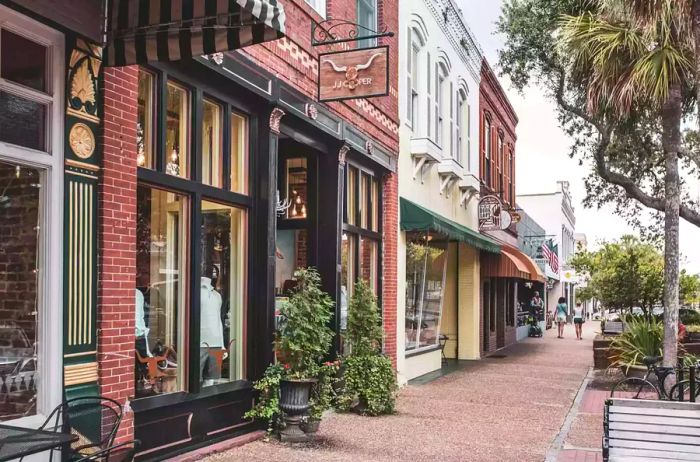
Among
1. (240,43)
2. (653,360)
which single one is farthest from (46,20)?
(653,360)

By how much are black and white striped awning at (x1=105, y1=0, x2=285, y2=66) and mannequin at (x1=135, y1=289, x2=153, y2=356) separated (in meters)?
2.20

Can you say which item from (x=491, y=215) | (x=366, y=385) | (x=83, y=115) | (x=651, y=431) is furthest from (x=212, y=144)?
(x=491, y=215)

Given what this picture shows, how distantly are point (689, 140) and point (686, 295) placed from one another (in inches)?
329

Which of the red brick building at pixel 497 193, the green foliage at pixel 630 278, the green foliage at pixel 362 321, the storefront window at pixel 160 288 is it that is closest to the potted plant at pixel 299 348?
the storefront window at pixel 160 288

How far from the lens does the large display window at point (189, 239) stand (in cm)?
685

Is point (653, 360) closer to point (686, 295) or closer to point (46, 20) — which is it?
point (46, 20)

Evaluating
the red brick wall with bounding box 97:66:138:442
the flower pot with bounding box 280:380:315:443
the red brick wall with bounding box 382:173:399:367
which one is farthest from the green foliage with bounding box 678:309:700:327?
the red brick wall with bounding box 97:66:138:442

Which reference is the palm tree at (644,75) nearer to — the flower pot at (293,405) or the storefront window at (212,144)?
the storefront window at (212,144)

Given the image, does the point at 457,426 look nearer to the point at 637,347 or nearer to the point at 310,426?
the point at 310,426

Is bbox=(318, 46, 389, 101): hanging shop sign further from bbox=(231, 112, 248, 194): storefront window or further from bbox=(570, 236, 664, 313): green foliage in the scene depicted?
bbox=(570, 236, 664, 313): green foliage

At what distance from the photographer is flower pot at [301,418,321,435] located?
27.1ft

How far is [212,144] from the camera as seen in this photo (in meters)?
7.95

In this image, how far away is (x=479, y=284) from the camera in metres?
20.2

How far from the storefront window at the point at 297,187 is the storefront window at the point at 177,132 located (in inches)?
136
